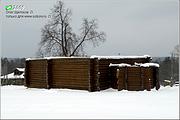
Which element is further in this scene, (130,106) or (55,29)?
(55,29)

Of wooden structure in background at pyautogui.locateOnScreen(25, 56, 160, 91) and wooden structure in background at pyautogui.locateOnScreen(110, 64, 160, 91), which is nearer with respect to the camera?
wooden structure in background at pyautogui.locateOnScreen(110, 64, 160, 91)

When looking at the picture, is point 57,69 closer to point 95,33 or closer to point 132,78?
point 132,78

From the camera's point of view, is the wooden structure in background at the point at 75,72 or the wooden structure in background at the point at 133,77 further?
the wooden structure in background at the point at 75,72

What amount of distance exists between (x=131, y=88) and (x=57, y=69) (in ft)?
16.0

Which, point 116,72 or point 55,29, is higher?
point 55,29

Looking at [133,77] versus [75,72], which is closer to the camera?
[133,77]

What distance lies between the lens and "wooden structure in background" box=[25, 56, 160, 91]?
15.9 m

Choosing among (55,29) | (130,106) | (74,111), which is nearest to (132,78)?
(130,106)

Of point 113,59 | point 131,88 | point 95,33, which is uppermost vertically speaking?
point 95,33

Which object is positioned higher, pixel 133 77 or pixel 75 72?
pixel 75 72

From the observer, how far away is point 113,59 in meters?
17.0

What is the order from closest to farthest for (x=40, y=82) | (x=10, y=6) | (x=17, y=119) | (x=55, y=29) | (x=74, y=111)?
(x=17, y=119) → (x=74, y=111) → (x=10, y=6) → (x=40, y=82) → (x=55, y=29)

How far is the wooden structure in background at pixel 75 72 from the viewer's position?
52.2 feet

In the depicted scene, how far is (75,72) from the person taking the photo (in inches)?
654
